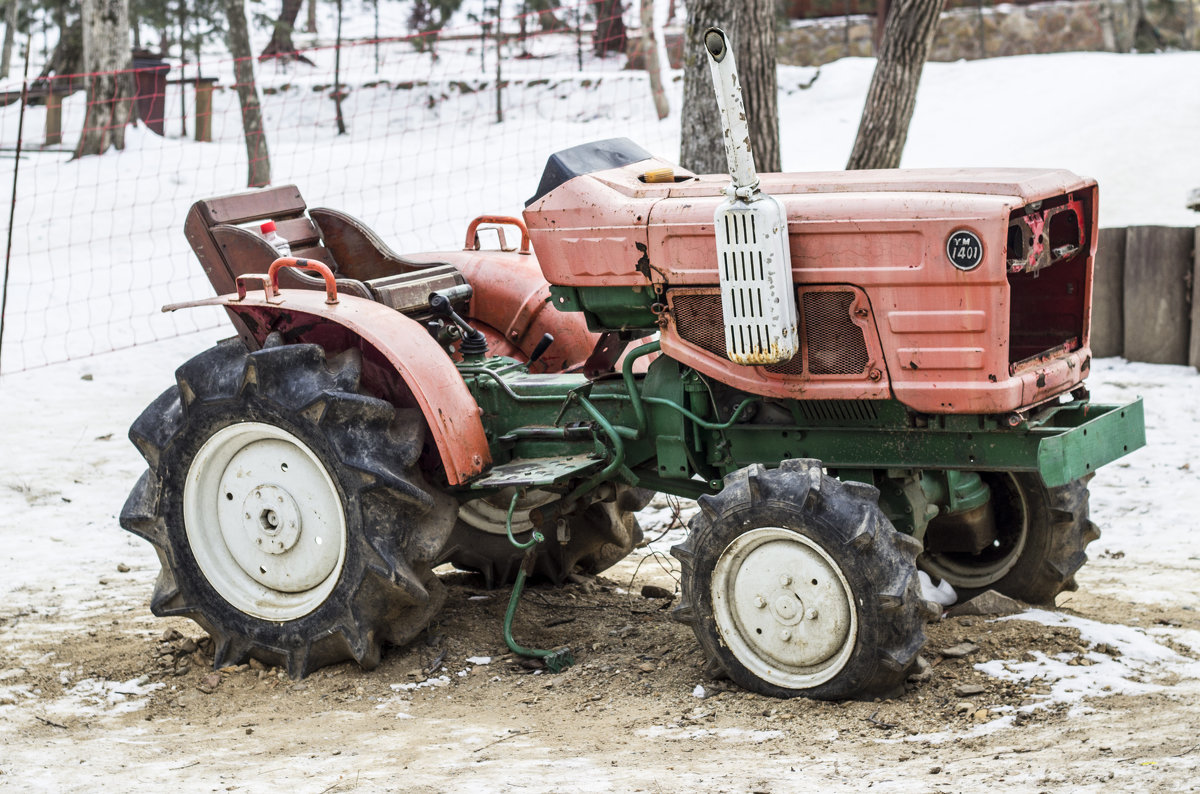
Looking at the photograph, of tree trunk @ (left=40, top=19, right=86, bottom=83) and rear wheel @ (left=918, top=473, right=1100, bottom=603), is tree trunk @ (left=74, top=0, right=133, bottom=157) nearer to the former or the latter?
tree trunk @ (left=40, top=19, right=86, bottom=83)

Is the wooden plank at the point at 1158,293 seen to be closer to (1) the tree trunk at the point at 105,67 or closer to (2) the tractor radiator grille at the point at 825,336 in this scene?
(2) the tractor radiator grille at the point at 825,336

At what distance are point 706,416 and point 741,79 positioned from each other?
15.3 ft

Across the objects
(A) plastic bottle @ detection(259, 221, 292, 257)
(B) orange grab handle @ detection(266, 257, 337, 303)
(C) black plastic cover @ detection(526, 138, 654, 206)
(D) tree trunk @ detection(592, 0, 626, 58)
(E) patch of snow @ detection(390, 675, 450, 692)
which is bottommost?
(E) patch of snow @ detection(390, 675, 450, 692)

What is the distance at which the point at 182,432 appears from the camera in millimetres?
5324

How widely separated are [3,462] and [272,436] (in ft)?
12.9

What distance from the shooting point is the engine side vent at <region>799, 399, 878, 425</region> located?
485 centimetres

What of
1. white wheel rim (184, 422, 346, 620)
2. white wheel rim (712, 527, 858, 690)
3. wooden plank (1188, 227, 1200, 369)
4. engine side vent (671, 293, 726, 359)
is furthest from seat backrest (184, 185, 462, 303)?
wooden plank (1188, 227, 1200, 369)

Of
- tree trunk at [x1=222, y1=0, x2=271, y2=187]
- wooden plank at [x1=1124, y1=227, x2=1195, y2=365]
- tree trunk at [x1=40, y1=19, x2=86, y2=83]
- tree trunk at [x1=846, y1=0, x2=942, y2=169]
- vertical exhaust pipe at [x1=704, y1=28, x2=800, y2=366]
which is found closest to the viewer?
vertical exhaust pipe at [x1=704, y1=28, x2=800, y2=366]

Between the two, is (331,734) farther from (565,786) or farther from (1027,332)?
(1027,332)

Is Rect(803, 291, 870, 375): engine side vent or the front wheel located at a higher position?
Rect(803, 291, 870, 375): engine side vent

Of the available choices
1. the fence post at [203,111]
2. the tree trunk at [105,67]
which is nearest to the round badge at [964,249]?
the tree trunk at [105,67]

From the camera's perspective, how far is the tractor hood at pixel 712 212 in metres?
4.50

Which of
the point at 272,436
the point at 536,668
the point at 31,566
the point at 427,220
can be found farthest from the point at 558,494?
the point at 427,220

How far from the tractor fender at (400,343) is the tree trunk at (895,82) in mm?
5565
